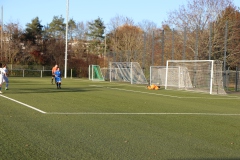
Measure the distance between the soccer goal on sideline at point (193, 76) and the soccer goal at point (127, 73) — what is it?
4476mm

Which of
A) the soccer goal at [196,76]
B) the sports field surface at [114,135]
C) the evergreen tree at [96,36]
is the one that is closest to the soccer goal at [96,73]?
the soccer goal at [196,76]

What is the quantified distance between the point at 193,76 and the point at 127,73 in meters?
13.2

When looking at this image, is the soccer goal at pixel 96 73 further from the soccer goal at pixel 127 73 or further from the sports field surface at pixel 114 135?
the sports field surface at pixel 114 135

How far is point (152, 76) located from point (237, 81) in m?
8.42

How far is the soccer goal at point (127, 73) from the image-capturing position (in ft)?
130

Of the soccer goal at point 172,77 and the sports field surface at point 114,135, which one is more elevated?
the soccer goal at point 172,77

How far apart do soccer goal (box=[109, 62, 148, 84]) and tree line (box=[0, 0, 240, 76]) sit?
1.14 m

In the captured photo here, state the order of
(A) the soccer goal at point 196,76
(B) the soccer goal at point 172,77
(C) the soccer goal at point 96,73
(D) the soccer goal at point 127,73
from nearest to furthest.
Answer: (A) the soccer goal at point 196,76
(B) the soccer goal at point 172,77
(D) the soccer goal at point 127,73
(C) the soccer goal at point 96,73

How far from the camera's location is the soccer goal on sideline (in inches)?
1055

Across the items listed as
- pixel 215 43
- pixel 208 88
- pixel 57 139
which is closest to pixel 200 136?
pixel 57 139

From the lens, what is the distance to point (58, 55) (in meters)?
67.9

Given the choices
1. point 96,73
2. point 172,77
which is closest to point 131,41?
point 96,73

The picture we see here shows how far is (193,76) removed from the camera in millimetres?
29922

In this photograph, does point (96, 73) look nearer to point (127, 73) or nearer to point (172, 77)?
point (127, 73)
